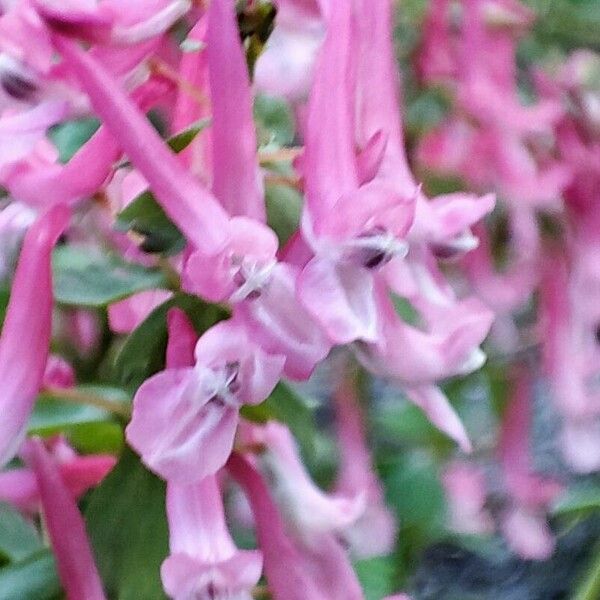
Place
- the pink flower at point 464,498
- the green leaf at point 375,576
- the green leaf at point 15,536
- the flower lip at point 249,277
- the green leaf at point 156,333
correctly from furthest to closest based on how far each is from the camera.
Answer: the pink flower at point 464,498 < the green leaf at point 375,576 < the green leaf at point 15,536 < the green leaf at point 156,333 < the flower lip at point 249,277

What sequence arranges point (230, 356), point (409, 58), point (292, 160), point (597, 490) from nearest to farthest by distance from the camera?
point (230, 356), point (292, 160), point (597, 490), point (409, 58)

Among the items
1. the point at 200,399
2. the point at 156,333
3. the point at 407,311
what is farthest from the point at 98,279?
the point at 407,311

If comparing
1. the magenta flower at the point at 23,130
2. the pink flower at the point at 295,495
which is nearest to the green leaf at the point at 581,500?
the pink flower at the point at 295,495

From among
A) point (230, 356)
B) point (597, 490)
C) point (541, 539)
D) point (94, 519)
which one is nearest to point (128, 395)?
point (94, 519)

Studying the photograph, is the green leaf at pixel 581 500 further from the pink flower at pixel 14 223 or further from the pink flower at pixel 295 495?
the pink flower at pixel 14 223

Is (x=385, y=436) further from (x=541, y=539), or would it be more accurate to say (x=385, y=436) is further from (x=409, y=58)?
(x=409, y=58)

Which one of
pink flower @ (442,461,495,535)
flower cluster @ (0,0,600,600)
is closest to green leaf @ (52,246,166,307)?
flower cluster @ (0,0,600,600)

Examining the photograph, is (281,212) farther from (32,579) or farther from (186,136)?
(32,579)
